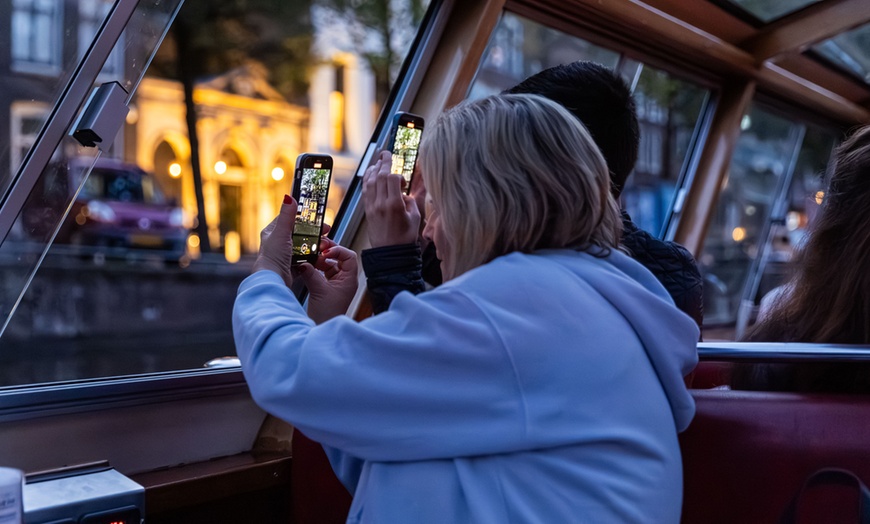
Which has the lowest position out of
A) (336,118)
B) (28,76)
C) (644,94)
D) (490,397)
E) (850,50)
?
(490,397)

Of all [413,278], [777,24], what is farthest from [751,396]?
[777,24]

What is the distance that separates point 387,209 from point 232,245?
16386 mm

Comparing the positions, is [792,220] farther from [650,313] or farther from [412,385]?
[412,385]

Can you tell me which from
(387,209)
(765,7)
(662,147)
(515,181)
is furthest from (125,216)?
(515,181)

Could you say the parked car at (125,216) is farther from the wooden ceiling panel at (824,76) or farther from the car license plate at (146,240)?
the wooden ceiling panel at (824,76)

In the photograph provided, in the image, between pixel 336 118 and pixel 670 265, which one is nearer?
pixel 670 265

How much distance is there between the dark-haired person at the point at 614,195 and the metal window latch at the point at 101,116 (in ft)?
2.44

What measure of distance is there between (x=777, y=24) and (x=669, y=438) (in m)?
3.79

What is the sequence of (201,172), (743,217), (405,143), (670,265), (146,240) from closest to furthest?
(670,265) → (405,143) → (743,217) → (146,240) → (201,172)

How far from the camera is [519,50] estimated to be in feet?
12.5

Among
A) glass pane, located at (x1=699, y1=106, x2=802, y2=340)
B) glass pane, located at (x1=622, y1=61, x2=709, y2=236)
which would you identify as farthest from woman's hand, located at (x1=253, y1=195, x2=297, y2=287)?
glass pane, located at (x1=699, y1=106, x2=802, y2=340)

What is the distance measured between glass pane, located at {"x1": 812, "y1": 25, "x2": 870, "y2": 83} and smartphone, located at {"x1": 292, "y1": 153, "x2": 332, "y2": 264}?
3790 millimetres

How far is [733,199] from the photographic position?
633 cm

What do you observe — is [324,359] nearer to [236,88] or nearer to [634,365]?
A: [634,365]
